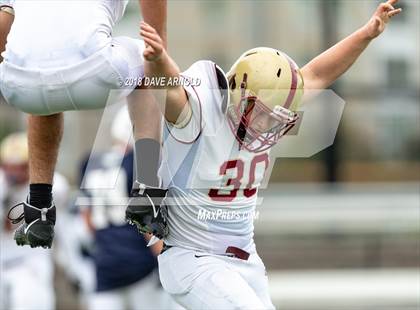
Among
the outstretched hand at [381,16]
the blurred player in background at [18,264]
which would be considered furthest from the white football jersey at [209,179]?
the blurred player in background at [18,264]

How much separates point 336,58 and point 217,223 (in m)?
0.86

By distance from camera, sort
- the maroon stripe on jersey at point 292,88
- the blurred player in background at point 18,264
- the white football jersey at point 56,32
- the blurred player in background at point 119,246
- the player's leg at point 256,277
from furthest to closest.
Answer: the blurred player in background at point 18,264
the blurred player in background at point 119,246
the player's leg at point 256,277
the maroon stripe on jersey at point 292,88
the white football jersey at point 56,32

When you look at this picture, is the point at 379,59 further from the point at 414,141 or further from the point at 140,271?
the point at 140,271

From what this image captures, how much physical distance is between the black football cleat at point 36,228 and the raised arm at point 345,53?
4.01 ft

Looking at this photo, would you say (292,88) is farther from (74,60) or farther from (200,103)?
(74,60)

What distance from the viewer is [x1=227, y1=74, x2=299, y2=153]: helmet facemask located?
504 centimetres

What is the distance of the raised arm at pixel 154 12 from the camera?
16.3 feet

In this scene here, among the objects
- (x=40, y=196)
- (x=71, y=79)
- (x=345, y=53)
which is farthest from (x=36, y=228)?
(x=345, y=53)

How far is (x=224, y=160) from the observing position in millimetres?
5223

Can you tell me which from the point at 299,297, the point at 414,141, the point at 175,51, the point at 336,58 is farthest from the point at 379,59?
the point at 336,58

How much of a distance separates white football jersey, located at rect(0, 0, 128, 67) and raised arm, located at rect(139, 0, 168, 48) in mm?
203

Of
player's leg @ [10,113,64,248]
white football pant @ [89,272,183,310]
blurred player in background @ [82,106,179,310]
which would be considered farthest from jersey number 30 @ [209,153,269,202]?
white football pant @ [89,272,183,310]

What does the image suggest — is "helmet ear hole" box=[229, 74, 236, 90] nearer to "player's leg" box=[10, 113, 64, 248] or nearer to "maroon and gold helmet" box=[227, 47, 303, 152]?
"maroon and gold helmet" box=[227, 47, 303, 152]

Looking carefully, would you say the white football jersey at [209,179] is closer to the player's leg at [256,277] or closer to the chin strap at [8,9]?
the player's leg at [256,277]
